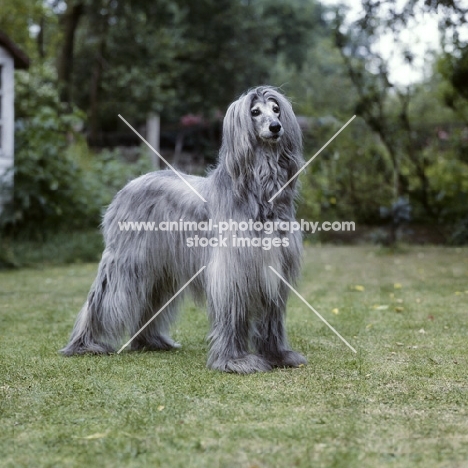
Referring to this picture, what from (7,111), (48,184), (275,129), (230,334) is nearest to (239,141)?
(275,129)

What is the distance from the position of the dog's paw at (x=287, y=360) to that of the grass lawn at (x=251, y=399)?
10cm

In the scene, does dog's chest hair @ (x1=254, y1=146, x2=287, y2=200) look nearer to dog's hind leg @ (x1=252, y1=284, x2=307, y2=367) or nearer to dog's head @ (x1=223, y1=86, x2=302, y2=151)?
dog's head @ (x1=223, y1=86, x2=302, y2=151)

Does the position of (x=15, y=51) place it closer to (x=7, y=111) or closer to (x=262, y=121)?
(x=7, y=111)

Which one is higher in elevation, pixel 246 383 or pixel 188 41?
pixel 188 41

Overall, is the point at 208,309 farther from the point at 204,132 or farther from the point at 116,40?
the point at 204,132

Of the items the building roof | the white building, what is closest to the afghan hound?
the white building

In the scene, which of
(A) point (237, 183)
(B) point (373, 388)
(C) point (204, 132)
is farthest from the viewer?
(C) point (204, 132)

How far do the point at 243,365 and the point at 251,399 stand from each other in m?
0.64

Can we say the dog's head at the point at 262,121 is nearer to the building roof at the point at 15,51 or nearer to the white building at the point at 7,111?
the white building at the point at 7,111

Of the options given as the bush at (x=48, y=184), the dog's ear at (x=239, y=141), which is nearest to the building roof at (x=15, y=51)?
the bush at (x=48, y=184)

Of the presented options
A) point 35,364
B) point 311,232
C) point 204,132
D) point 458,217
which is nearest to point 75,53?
point 204,132

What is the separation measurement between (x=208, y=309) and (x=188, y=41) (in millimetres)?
17391

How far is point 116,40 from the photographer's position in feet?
63.8

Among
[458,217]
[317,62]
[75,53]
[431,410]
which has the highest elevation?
[317,62]
